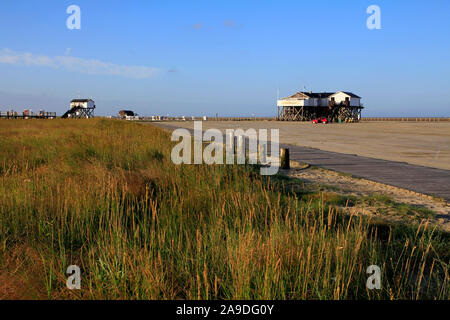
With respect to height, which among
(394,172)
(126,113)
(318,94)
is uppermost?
(318,94)

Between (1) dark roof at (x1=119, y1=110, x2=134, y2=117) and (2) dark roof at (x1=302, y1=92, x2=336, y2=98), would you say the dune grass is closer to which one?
(2) dark roof at (x1=302, y1=92, x2=336, y2=98)

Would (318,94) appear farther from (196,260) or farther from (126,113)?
(196,260)

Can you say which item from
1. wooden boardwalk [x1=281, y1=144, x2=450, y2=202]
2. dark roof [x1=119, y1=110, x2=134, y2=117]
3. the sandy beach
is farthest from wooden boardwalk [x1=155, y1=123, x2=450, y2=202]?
dark roof [x1=119, y1=110, x2=134, y2=117]

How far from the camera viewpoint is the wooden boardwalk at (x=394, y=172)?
28.8 feet

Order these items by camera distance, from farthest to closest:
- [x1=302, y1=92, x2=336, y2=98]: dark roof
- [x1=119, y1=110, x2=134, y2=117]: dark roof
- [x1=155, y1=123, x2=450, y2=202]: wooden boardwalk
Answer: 1. [x1=119, y1=110, x2=134, y2=117]: dark roof
2. [x1=302, y1=92, x2=336, y2=98]: dark roof
3. [x1=155, y1=123, x2=450, y2=202]: wooden boardwalk

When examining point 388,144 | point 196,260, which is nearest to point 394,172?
point 196,260

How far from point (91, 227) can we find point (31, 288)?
1528 mm

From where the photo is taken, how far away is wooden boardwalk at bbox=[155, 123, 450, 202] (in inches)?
345

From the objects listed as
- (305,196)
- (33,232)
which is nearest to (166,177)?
(305,196)

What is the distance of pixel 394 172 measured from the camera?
10969 mm

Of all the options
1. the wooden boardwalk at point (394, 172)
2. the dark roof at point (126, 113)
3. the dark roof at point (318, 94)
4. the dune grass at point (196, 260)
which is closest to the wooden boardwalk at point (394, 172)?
the wooden boardwalk at point (394, 172)

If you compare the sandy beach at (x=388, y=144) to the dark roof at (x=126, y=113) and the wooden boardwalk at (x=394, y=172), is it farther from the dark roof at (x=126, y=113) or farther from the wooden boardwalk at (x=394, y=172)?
the dark roof at (x=126, y=113)

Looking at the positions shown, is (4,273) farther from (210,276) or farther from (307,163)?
(307,163)
